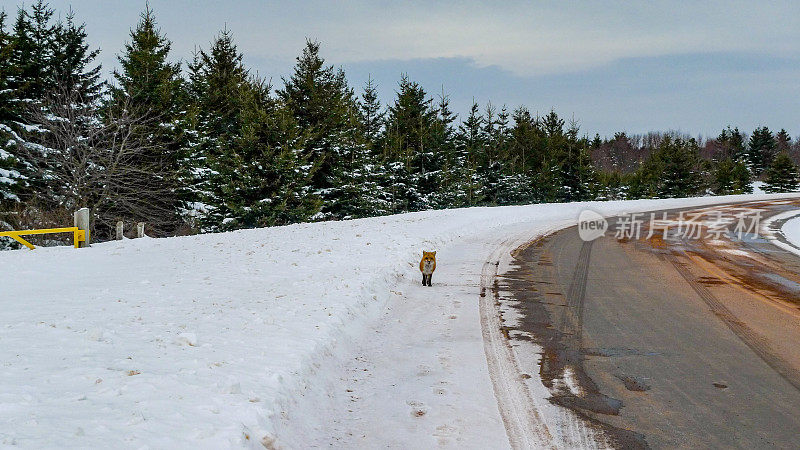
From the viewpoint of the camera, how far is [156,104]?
1078 inches

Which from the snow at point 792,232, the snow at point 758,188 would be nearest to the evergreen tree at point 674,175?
the snow at point 758,188

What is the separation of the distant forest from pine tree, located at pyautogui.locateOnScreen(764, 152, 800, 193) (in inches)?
1088

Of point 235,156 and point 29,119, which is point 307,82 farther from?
point 29,119

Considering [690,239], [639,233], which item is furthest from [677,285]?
[639,233]

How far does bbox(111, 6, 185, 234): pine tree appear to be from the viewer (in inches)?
1035

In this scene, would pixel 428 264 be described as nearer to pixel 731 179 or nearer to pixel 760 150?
pixel 731 179

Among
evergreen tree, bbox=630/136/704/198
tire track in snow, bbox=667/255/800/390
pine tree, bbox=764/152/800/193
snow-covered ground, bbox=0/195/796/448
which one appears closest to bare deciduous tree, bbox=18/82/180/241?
snow-covered ground, bbox=0/195/796/448

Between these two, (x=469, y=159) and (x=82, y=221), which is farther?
(x=469, y=159)

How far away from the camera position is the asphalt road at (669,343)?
4.23 m

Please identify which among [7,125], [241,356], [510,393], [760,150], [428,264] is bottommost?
[510,393]

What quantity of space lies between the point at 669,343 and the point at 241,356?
515 centimetres

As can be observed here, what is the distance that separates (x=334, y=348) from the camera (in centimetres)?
577

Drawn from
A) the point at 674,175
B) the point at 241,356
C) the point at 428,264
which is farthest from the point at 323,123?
the point at 674,175

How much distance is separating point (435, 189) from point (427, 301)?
32.7 m
